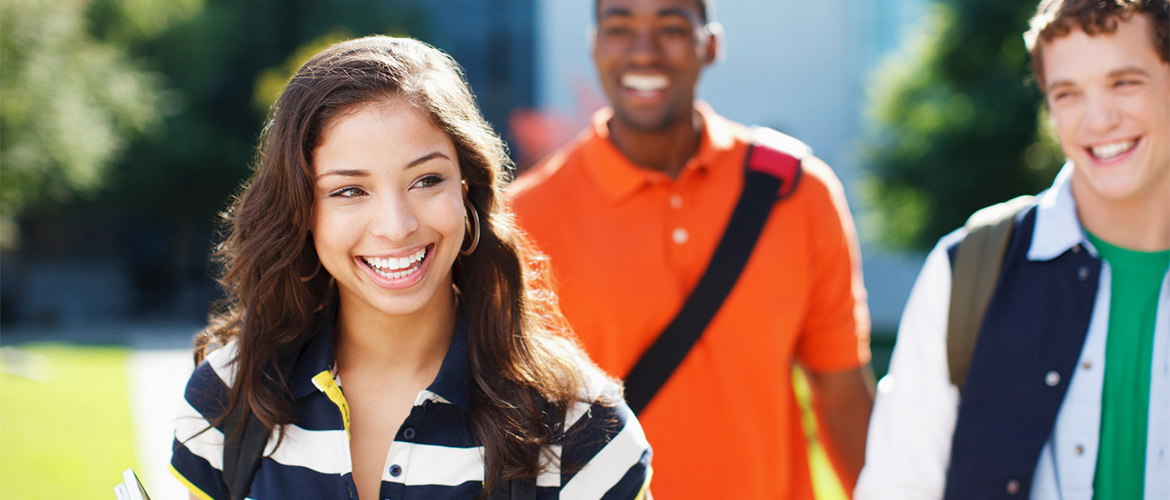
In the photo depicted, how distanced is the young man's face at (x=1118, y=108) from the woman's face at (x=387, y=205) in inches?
57.8

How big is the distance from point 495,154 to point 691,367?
0.98m

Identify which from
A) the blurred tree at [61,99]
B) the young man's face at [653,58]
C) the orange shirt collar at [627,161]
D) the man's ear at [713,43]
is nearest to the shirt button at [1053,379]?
the orange shirt collar at [627,161]

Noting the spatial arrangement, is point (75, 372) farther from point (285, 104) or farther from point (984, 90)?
point (984, 90)

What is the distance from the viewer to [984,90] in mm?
14898

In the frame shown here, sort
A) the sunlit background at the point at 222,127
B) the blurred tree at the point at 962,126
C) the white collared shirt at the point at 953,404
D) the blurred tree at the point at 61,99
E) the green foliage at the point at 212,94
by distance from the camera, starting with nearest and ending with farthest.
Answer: the white collared shirt at the point at 953,404 < the sunlit background at the point at 222,127 < the blurred tree at the point at 962,126 < the blurred tree at the point at 61,99 < the green foliage at the point at 212,94

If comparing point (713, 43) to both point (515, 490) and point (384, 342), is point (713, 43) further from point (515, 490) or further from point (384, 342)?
point (515, 490)

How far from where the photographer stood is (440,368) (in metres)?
2.04

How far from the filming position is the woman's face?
6.24ft

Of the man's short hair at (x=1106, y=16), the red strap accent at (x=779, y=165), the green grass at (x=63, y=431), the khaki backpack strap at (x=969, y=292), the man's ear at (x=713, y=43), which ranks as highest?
the man's ear at (x=713, y=43)

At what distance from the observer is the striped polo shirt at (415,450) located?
6.21ft

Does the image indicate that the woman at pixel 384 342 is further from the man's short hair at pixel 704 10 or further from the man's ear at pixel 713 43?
the man's ear at pixel 713 43

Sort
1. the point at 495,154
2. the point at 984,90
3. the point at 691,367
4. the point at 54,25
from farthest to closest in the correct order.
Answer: the point at 54,25 → the point at 984,90 → the point at 691,367 → the point at 495,154

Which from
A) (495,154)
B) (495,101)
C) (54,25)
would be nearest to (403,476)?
(495,154)

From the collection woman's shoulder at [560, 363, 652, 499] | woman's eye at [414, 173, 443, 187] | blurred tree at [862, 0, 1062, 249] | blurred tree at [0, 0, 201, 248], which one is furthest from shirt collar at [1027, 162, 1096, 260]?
blurred tree at [0, 0, 201, 248]
